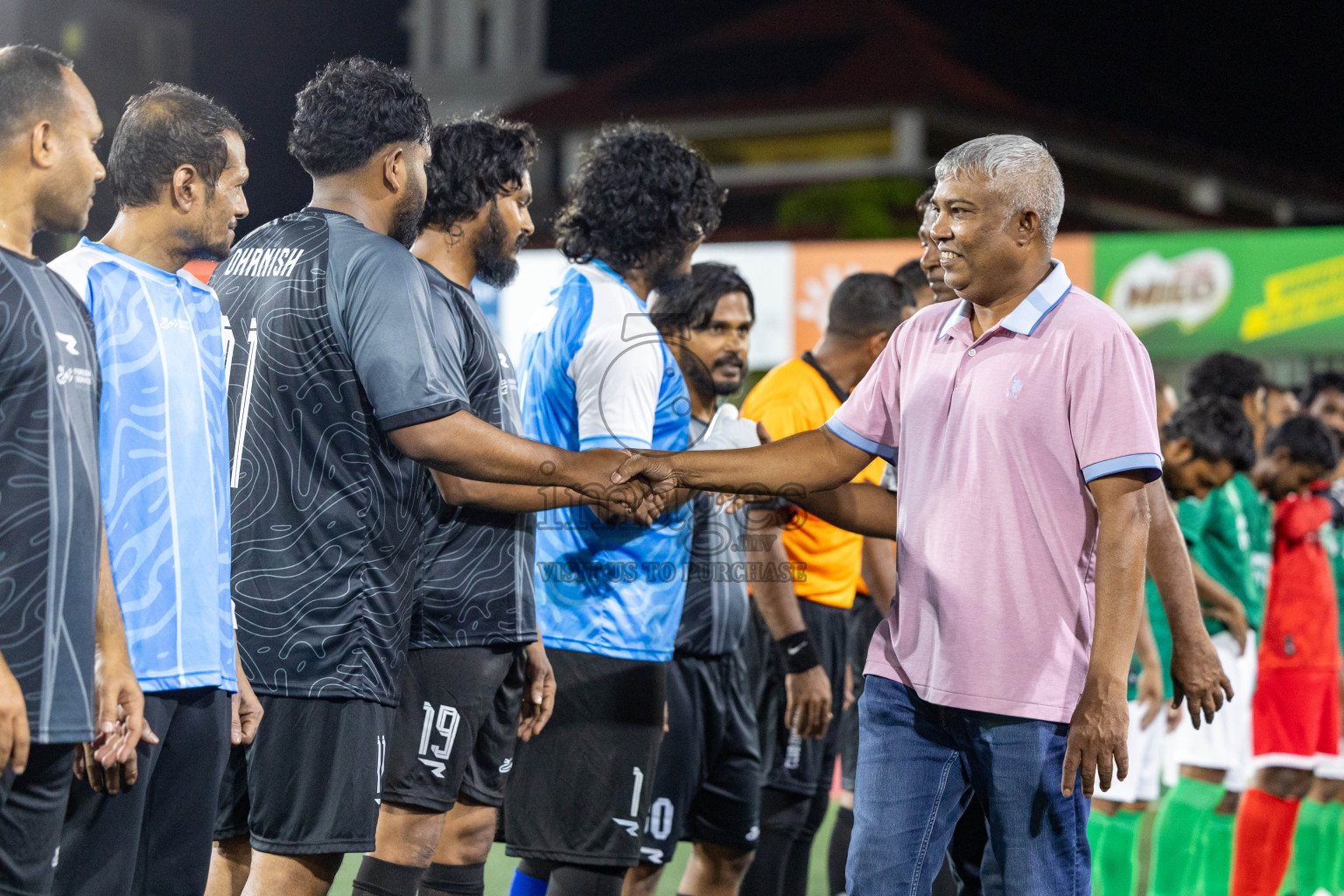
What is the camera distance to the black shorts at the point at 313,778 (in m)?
2.55

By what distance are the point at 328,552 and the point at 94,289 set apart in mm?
651

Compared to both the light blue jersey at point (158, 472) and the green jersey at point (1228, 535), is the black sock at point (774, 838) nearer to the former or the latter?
the green jersey at point (1228, 535)

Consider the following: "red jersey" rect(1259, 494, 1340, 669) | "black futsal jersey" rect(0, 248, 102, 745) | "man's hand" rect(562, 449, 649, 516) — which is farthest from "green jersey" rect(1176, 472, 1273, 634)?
"black futsal jersey" rect(0, 248, 102, 745)

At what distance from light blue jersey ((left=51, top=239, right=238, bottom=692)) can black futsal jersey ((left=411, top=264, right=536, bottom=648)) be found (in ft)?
1.82

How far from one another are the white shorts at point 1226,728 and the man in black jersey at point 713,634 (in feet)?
6.71

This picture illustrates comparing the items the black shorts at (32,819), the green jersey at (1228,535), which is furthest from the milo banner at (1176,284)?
the black shorts at (32,819)

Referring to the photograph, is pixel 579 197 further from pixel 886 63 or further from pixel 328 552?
pixel 886 63

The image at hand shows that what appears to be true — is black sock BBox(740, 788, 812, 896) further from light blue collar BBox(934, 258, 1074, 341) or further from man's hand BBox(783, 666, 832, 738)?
light blue collar BBox(934, 258, 1074, 341)

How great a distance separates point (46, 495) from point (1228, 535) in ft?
14.5

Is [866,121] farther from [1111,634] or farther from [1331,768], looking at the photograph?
[1111,634]

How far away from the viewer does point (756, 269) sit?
429 inches

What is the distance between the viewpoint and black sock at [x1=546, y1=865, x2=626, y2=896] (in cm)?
316

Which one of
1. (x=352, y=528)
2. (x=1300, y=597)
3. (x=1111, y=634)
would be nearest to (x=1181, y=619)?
(x=1111, y=634)

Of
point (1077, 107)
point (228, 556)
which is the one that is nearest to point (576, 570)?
point (228, 556)
